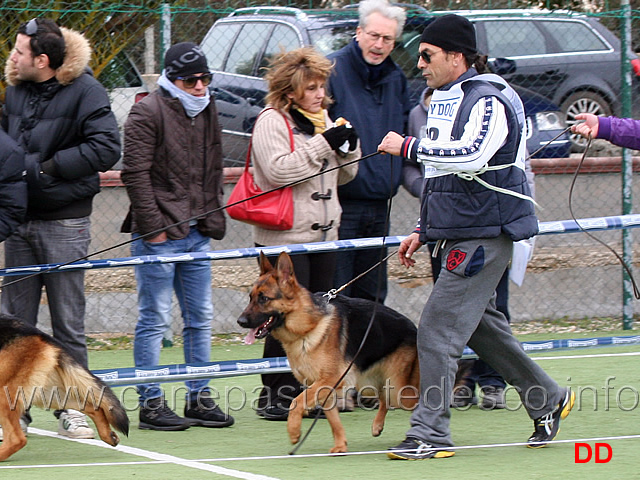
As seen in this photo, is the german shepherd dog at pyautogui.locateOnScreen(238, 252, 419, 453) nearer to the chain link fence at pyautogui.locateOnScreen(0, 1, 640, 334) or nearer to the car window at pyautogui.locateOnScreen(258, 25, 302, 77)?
the chain link fence at pyautogui.locateOnScreen(0, 1, 640, 334)

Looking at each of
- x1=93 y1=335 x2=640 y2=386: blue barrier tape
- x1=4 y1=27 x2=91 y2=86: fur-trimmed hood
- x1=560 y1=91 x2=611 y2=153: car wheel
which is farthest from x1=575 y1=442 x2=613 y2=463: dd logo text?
x1=560 y1=91 x2=611 y2=153: car wheel

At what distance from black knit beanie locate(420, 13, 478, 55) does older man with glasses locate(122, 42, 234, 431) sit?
1526 mm

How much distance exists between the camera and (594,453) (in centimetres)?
491

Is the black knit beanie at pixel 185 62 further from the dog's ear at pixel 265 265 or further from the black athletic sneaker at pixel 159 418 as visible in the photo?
the black athletic sneaker at pixel 159 418

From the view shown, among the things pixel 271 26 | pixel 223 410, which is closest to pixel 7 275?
pixel 223 410

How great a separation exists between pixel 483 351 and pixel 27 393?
2.27 meters

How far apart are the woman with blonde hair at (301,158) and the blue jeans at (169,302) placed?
43 cm

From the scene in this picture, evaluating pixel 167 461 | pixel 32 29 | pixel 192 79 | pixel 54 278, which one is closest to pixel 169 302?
pixel 54 278

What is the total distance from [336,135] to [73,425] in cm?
218

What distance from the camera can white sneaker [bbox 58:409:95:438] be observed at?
218 inches

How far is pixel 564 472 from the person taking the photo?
4602mm

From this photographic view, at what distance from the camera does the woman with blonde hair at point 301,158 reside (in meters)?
5.95

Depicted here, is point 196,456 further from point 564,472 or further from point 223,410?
point 564,472

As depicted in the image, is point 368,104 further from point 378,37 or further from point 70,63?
point 70,63
